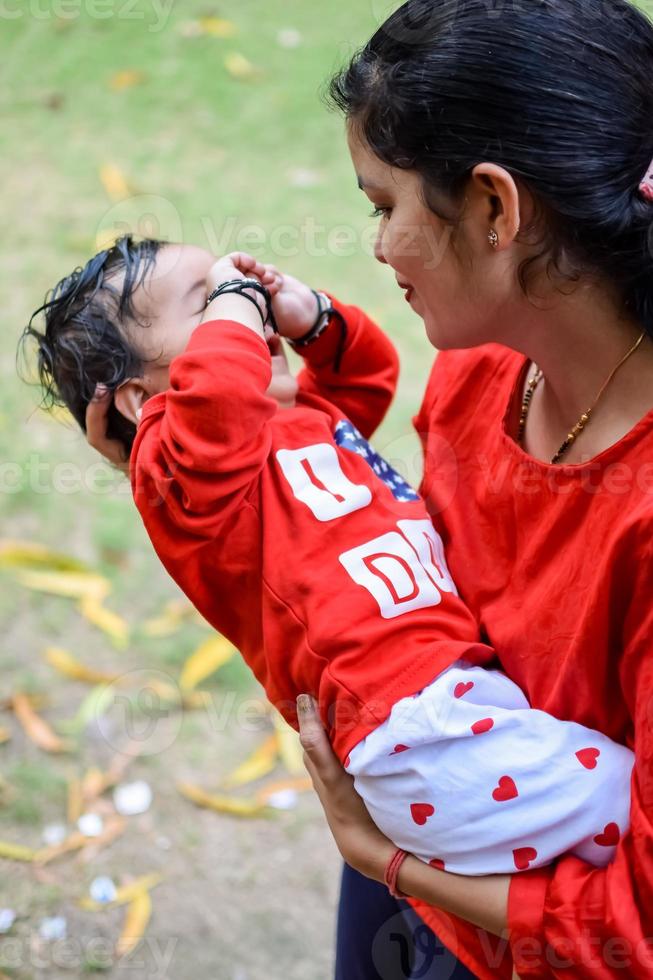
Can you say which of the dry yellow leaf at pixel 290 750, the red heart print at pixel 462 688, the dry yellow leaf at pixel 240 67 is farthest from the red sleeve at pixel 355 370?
the dry yellow leaf at pixel 240 67

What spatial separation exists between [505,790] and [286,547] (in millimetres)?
478

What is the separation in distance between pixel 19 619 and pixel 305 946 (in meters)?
1.46

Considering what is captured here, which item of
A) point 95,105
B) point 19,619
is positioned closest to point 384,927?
point 19,619

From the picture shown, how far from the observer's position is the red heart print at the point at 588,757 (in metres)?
1.44

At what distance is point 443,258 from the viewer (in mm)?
1529

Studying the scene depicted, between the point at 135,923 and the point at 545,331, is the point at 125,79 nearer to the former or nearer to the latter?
the point at 135,923

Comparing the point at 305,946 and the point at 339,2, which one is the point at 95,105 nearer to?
the point at 339,2

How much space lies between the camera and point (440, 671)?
1.58 meters

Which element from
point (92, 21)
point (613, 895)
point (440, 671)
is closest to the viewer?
point (613, 895)

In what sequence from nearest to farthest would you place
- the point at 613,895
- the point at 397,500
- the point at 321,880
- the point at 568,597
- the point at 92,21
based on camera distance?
the point at 613,895 < the point at 568,597 < the point at 397,500 < the point at 321,880 < the point at 92,21

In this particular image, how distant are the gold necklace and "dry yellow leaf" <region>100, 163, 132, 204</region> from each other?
4536 mm

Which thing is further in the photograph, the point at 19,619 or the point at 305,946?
the point at 19,619

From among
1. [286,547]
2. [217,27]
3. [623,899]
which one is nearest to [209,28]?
[217,27]

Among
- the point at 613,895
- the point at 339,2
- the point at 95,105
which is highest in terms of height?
the point at 613,895
